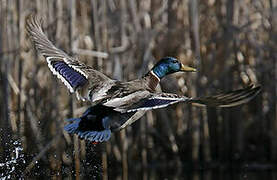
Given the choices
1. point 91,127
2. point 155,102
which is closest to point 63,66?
point 91,127

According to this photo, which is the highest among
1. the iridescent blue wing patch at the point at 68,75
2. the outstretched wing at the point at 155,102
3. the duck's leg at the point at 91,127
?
the iridescent blue wing patch at the point at 68,75

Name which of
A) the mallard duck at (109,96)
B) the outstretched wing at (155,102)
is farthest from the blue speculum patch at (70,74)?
the outstretched wing at (155,102)

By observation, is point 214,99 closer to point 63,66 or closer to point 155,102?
point 155,102

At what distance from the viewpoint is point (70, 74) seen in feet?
17.3

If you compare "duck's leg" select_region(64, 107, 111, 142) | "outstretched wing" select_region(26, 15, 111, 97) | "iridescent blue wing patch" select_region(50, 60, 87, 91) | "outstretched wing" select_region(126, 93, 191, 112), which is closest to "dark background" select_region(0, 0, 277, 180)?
"outstretched wing" select_region(26, 15, 111, 97)

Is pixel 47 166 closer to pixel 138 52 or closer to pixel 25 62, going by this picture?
pixel 25 62

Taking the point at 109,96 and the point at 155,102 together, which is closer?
the point at 155,102

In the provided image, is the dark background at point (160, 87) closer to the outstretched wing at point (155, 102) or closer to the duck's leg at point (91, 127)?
the duck's leg at point (91, 127)

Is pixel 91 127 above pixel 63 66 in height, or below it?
below

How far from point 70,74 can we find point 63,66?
11cm

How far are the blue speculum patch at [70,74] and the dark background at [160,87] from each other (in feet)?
4.50

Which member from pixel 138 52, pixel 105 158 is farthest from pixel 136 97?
pixel 138 52

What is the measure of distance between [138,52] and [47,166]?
1726 mm

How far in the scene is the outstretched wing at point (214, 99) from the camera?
3826 mm
